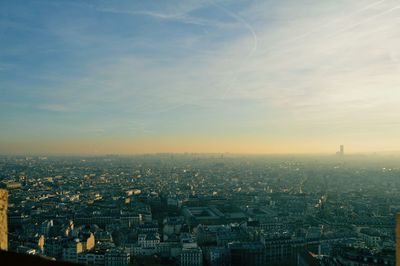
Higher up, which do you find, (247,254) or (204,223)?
(247,254)

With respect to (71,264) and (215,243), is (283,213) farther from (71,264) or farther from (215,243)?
(71,264)

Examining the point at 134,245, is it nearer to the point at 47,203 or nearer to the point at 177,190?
the point at 47,203

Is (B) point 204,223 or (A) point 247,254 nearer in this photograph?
(A) point 247,254

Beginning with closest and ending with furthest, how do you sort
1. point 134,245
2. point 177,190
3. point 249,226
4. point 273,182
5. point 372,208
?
point 134,245, point 249,226, point 372,208, point 177,190, point 273,182

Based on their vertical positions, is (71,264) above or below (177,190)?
above

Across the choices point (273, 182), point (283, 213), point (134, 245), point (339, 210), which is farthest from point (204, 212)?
point (273, 182)

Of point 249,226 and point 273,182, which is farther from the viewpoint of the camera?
point 273,182

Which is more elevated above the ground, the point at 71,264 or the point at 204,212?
the point at 71,264

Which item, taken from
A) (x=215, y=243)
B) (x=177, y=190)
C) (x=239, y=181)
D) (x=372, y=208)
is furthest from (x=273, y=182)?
(x=215, y=243)

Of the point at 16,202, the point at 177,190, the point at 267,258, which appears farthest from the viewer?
the point at 177,190
